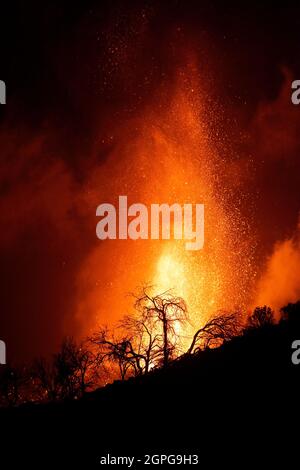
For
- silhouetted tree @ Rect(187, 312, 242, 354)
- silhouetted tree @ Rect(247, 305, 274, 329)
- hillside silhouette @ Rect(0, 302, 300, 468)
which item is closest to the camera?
hillside silhouette @ Rect(0, 302, 300, 468)

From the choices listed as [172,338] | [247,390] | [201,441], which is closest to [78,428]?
[201,441]

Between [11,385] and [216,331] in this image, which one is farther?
[11,385]

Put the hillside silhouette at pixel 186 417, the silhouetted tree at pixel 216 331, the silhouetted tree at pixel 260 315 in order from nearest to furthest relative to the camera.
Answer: the hillside silhouette at pixel 186 417
the silhouetted tree at pixel 216 331
the silhouetted tree at pixel 260 315

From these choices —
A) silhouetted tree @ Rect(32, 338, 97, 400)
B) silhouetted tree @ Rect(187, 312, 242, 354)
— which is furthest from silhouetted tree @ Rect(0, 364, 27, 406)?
silhouetted tree @ Rect(187, 312, 242, 354)

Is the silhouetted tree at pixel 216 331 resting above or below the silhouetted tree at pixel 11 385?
above

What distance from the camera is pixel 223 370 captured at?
25.7 meters

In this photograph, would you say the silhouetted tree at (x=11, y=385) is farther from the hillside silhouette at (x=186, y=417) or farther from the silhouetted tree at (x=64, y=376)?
the hillside silhouette at (x=186, y=417)

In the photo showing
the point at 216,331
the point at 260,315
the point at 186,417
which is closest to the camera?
the point at 186,417

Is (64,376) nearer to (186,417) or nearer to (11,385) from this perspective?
(11,385)

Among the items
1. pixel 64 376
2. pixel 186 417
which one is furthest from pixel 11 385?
pixel 186 417

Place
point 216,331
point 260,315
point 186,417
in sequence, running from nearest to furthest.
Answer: point 186,417, point 216,331, point 260,315

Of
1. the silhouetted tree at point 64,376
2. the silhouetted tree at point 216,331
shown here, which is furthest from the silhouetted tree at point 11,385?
the silhouetted tree at point 216,331

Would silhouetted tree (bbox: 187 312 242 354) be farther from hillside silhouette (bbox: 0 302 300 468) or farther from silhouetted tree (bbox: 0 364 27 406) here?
silhouetted tree (bbox: 0 364 27 406)
